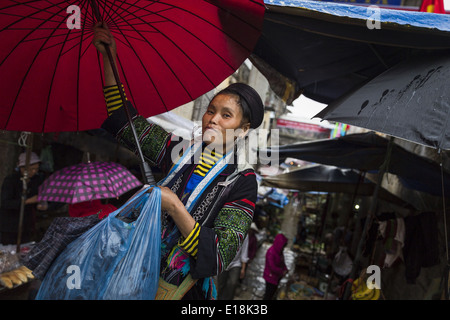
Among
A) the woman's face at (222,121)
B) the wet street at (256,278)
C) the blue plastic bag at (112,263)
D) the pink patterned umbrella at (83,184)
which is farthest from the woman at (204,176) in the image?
the wet street at (256,278)

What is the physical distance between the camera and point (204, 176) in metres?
1.35

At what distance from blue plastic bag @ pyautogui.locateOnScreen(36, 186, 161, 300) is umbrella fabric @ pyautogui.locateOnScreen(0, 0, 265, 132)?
96cm

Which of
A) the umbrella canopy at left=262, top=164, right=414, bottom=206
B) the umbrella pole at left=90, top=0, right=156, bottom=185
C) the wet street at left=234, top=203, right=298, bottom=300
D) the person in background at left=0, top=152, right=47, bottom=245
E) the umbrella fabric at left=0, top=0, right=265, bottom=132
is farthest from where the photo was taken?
the wet street at left=234, top=203, right=298, bottom=300

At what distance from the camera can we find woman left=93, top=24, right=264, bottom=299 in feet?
3.91

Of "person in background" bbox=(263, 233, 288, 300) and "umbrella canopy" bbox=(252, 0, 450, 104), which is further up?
"umbrella canopy" bbox=(252, 0, 450, 104)

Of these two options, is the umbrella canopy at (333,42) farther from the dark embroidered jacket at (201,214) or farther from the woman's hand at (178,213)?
the woman's hand at (178,213)

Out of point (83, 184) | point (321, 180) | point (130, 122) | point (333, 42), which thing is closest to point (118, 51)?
point (130, 122)

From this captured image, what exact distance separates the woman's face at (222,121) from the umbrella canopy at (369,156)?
307 cm

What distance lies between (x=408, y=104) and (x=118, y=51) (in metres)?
1.81

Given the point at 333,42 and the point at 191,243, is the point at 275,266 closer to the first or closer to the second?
the point at 333,42

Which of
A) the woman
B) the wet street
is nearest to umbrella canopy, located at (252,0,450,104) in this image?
the woman

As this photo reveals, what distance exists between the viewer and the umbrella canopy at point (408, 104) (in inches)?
54.3

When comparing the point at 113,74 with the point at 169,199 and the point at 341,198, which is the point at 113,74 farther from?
the point at 341,198

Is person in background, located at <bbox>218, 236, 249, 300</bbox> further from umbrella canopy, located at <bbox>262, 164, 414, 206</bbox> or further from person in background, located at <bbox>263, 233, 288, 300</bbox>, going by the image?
umbrella canopy, located at <bbox>262, 164, 414, 206</bbox>
